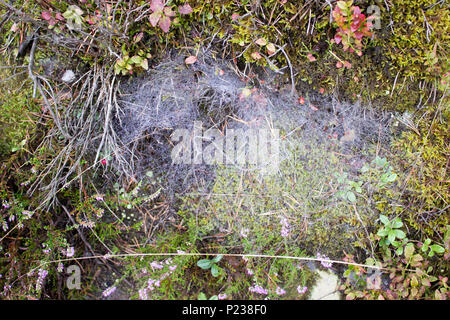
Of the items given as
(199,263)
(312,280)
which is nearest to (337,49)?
(312,280)

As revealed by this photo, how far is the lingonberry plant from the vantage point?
224 cm

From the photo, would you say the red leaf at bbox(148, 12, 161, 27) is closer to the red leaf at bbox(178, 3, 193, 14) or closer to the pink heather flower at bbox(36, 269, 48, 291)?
the red leaf at bbox(178, 3, 193, 14)

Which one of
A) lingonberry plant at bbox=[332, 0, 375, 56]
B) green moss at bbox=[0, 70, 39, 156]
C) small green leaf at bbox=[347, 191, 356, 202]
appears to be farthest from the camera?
green moss at bbox=[0, 70, 39, 156]

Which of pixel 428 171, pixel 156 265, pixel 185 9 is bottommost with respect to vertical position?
pixel 156 265

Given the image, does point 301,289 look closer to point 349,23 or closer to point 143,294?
point 143,294

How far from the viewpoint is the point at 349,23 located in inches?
90.0

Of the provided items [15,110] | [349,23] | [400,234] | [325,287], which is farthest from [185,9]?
[325,287]

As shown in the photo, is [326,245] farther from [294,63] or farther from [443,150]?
[294,63]

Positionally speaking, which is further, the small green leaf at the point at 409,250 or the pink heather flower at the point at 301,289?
the pink heather flower at the point at 301,289

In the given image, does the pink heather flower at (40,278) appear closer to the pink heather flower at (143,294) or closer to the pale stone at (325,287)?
the pink heather flower at (143,294)

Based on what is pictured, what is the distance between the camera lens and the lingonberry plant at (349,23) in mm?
2244

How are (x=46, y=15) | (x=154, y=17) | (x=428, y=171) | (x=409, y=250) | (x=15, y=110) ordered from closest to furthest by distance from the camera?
1. (x=154, y=17)
2. (x=46, y=15)
3. (x=409, y=250)
4. (x=428, y=171)
5. (x=15, y=110)

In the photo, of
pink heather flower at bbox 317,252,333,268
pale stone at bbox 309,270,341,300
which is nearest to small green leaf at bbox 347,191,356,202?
pink heather flower at bbox 317,252,333,268

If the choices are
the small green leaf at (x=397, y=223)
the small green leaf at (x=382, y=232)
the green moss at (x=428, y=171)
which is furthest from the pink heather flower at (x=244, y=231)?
the green moss at (x=428, y=171)
